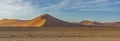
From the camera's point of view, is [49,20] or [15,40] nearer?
[15,40]

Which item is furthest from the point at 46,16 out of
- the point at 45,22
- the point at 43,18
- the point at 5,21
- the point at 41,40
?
the point at 41,40

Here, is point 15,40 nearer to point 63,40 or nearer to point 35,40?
point 35,40

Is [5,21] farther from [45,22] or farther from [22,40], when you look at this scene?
[22,40]

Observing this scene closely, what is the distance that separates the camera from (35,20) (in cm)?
12262

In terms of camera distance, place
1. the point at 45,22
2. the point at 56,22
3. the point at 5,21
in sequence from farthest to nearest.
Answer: the point at 5,21, the point at 56,22, the point at 45,22

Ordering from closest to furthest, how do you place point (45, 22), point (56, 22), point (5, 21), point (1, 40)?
point (1, 40)
point (45, 22)
point (56, 22)
point (5, 21)

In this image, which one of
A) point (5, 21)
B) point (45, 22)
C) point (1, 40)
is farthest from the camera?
point (5, 21)

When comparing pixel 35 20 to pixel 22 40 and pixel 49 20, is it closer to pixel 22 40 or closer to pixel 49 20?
pixel 49 20

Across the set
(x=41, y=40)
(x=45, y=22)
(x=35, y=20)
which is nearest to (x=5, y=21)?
(x=35, y=20)

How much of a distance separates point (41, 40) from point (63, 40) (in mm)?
1987

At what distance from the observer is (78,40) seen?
93.4 feet

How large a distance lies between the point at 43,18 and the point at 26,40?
303ft

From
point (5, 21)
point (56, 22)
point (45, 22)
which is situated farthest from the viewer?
point (5, 21)

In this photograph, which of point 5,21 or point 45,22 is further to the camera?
point 5,21
